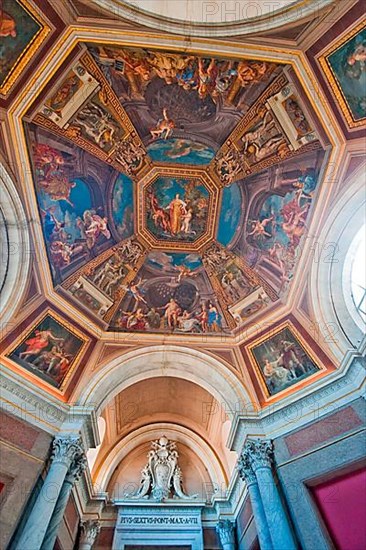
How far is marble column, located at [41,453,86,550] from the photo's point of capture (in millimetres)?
7145

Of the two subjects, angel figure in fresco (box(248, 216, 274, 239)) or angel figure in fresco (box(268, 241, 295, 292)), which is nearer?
angel figure in fresco (box(268, 241, 295, 292))

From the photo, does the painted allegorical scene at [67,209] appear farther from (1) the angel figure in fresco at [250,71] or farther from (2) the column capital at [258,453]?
(2) the column capital at [258,453]

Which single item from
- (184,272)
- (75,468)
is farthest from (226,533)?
(184,272)

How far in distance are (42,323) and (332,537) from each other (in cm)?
808

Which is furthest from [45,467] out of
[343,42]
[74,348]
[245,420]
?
[343,42]

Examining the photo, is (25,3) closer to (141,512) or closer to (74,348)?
(74,348)

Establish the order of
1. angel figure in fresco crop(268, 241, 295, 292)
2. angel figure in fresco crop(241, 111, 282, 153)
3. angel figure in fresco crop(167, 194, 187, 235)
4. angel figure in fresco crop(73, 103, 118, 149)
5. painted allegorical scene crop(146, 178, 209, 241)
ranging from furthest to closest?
angel figure in fresco crop(167, 194, 187, 235) → painted allegorical scene crop(146, 178, 209, 241) → angel figure in fresco crop(268, 241, 295, 292) → angel figure in fresco crop(241, 111, 282, 153) → angel figure in fresco crop(73, 103, 118, 149)

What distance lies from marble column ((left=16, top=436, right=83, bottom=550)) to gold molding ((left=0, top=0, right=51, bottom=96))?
306 inches

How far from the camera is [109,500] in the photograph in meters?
12.1

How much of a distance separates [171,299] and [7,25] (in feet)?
25.3

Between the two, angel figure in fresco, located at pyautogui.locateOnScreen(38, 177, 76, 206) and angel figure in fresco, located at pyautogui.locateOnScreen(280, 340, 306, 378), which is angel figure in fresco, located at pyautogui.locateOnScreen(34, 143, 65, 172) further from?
angel figure in fresco, located at pyautogui.locateOnScreen(280, 340, 306, 378)

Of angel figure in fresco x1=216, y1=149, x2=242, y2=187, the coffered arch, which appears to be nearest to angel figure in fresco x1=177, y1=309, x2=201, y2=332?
the coffered arch

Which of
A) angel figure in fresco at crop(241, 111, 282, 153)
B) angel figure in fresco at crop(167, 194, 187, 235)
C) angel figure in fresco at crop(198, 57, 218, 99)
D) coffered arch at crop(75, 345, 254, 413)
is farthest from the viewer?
angel figure in fresco at crop(167, 194, 187, 235)

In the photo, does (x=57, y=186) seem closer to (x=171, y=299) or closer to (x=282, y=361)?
(x=171, y=299)
